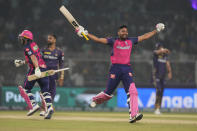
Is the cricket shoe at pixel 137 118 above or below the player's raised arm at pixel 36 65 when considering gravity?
below

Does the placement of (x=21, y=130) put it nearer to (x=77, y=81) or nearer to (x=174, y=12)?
(x=77, y=81)

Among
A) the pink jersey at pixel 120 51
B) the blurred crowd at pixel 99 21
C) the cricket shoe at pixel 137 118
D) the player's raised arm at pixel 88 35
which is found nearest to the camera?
the cricket shoe at pixel 137 118

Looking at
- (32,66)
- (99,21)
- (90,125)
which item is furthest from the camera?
(99,21)

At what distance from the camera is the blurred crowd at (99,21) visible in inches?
1106

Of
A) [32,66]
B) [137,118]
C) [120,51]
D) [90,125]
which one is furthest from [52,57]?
[90,125]

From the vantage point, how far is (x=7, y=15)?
1259 inches

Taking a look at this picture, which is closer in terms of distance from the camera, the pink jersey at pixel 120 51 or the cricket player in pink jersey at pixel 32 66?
the pink jersey at pixel 120 51

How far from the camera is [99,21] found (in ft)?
99.4

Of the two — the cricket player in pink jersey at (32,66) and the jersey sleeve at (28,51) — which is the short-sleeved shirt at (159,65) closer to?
the cricket player in pink jersey at (32,66)

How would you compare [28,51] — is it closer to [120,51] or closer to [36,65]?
[36,65]

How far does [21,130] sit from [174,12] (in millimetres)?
25311

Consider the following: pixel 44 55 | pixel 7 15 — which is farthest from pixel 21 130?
pixel 7 15

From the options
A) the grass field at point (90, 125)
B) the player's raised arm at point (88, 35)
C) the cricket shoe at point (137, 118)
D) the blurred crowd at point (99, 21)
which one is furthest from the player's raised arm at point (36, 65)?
the blurred crowd at point (99, 21)

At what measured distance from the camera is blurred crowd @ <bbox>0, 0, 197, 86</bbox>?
92.1 ft
